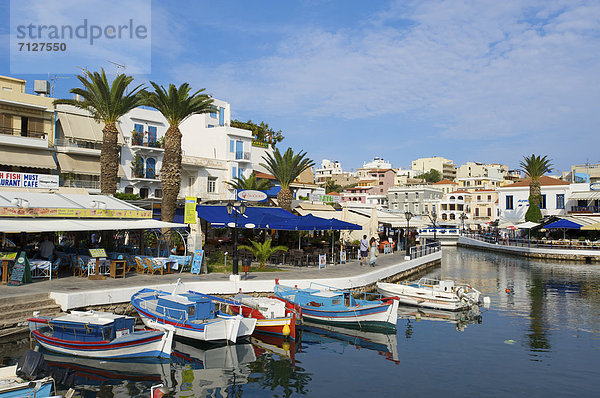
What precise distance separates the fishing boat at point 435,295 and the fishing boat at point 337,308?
166 inches

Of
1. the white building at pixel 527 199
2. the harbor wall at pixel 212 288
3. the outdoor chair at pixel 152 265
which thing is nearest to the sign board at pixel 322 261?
the harbor wall at pixel 212 288

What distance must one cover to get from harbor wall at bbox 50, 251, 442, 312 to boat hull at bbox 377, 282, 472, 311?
1.41m

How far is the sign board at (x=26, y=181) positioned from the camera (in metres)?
24.6

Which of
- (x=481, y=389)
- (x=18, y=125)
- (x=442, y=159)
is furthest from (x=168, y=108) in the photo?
(x=442, y=159)

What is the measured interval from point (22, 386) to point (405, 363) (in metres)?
10.1

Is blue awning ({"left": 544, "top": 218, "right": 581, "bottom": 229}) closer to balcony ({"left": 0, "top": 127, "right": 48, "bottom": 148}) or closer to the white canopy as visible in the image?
the white canopy

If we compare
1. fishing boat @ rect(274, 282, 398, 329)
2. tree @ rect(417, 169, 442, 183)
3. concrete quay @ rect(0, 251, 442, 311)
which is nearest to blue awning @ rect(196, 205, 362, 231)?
concrete quay @ rect(0, 251, 442, 311)

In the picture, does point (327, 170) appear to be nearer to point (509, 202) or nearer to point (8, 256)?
point (509, 202)

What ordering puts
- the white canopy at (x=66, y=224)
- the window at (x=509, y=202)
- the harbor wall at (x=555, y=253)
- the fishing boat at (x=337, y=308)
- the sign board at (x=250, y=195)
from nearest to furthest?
the white canopy at (x=66, y=224)
the fishing boat at (x=337, y=308)
the sign board at (x=250, y=195)
the harbor wall at (x=555, y=253)
the window at (x=509, y=202)

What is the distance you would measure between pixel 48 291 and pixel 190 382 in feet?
24.3

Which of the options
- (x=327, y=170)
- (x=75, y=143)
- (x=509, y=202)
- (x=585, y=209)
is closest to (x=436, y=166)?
(x=327, y=170)

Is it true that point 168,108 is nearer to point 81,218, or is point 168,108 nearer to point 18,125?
point 81,218

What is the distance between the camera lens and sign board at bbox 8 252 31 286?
17.2m

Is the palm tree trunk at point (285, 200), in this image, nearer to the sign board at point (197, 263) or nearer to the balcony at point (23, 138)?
the sign board at point (197, 263)
